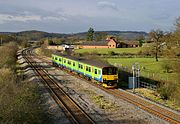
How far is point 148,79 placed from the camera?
38969 millimetres

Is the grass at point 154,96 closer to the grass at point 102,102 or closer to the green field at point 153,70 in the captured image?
the green field at point 153,70

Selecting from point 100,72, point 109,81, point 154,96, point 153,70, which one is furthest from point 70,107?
point 153,70

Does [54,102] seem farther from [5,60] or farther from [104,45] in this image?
[104,45]

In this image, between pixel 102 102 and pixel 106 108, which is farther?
pixel 102 102

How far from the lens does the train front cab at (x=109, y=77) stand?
30.0 m

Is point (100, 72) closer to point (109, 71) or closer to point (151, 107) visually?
point (109, 71)

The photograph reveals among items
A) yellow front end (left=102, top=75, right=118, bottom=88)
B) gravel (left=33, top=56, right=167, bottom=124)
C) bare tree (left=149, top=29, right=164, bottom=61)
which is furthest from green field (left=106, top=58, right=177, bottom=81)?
bare tree (left=149, top=29, right=164, bottom=61)

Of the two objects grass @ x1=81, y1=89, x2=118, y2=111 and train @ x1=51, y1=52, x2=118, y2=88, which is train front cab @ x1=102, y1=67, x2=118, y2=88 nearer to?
train @ x1=51, y1=52, x2=118, y2=88

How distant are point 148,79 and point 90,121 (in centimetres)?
2282

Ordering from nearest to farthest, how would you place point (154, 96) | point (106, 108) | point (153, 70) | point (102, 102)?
point (106, 108) < point (102, 102) < point (154, 96) < point (153, 70)

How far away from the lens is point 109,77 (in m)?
30.1

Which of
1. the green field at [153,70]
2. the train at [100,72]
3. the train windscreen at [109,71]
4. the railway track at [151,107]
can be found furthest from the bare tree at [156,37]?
the railway track at [151,107]

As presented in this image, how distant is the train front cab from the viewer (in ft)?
98.3

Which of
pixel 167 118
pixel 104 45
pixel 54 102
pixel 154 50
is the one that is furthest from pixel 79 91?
pixel 104 45
